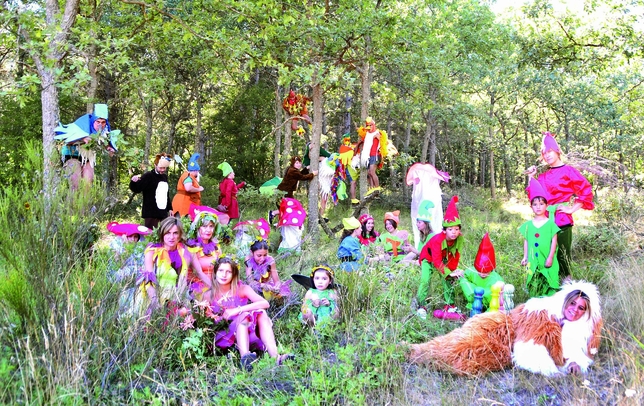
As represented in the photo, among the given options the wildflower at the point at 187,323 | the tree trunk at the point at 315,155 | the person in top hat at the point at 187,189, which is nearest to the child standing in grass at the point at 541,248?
the wildflower at the point at 187,323

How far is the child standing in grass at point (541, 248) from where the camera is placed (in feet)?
16.8

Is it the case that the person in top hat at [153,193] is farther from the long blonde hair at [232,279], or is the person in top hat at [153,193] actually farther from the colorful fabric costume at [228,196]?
the long blonde hair at [232,279]

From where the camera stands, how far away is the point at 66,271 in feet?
11.9

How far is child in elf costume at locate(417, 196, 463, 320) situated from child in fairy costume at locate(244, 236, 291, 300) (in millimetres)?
1369

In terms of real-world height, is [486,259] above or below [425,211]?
below

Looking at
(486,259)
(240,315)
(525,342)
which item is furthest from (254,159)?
(525,342)

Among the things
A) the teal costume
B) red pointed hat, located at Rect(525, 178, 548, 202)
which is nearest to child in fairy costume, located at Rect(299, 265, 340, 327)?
the teal costume

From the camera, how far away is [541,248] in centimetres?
516

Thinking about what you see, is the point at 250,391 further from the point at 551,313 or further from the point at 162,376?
the point at 551,313

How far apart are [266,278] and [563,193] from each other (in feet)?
10.2

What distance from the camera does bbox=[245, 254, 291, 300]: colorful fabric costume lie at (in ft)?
17.5

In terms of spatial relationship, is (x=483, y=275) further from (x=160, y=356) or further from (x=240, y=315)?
(x=160, y=356)

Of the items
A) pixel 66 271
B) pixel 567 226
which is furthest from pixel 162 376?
pixel 567 226

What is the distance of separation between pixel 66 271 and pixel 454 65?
11225mm
